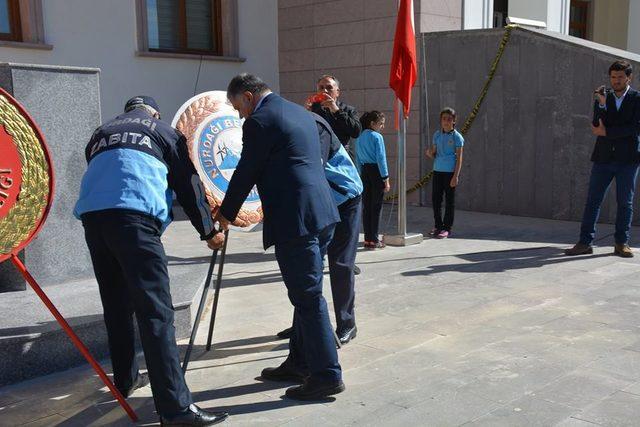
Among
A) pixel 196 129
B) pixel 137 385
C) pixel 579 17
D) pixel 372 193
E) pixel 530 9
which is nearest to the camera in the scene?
pixel 137 385

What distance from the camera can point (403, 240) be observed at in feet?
26.8

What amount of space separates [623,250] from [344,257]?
12.7 feet

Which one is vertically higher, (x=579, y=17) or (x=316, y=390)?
(x=579, y=17)

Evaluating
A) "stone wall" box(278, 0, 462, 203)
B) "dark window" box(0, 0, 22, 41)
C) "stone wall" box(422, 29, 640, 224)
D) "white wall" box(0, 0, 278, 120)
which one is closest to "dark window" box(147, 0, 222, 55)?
"white wall" box(0, 0, 278, 120)

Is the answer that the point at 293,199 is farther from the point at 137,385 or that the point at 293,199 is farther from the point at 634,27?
the point at 634,27

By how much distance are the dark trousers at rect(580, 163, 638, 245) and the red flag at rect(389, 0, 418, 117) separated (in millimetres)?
2237

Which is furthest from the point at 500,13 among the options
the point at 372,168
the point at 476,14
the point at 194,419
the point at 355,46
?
the point at 194,419

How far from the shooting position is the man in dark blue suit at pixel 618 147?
700cm

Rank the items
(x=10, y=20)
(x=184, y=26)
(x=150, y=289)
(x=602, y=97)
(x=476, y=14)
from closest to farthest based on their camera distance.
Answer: (x=150, y=289)
(x=602, y=97)
(x=10, y=20)
(x=476, y=14)
(x=184, y=26)

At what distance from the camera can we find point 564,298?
18.7ft

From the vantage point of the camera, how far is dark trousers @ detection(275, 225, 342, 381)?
3756mm

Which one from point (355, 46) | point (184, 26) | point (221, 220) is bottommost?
point (221, 220)

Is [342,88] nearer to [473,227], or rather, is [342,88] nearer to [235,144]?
[473,227]

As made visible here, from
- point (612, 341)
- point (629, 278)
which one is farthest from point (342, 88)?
point (612, 341)
